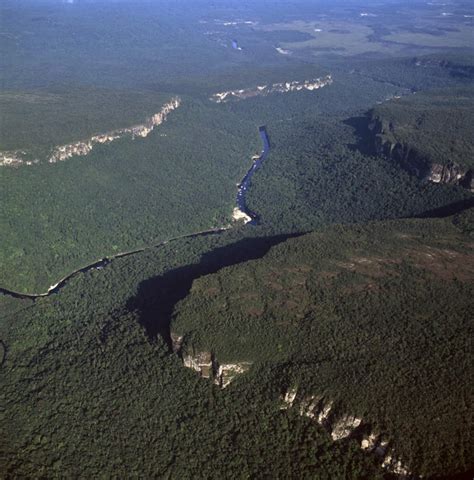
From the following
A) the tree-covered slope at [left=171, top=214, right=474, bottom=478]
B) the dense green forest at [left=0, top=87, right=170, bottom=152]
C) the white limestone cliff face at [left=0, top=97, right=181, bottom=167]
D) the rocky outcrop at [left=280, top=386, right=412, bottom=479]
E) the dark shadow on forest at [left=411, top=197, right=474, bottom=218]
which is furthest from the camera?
the dense green forest at [left=0, top=87, right=170, bottom=152]

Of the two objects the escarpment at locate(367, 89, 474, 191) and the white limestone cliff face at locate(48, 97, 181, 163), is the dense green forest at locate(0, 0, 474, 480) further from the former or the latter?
the white limestone cliff face at locate(48, 97, 181, 163)

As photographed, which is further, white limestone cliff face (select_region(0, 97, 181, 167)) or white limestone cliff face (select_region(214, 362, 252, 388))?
→ white limestone cliff face (select_region(0, 97, 181, 167))

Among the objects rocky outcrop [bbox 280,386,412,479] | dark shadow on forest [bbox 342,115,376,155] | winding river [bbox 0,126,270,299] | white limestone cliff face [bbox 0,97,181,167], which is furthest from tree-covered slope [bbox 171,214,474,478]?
white limestone cliff face [bbox 0,97,181,167]

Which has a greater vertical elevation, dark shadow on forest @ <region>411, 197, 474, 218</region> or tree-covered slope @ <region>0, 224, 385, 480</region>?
dark shadow on forest @ <region>411, 197, 474, 218</region>

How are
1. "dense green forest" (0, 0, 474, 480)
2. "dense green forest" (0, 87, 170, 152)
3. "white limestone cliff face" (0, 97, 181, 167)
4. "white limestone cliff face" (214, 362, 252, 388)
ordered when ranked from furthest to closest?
"dense green forest" (0, 87, 170, 152)
"white limestone cliff face" (0, 97, 181, 167)
"white limestone cliff face" (214, 362, 252, 388)
"dense green forest" (0, 0, 474, 480)

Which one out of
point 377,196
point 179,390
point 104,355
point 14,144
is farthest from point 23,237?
point 377,196

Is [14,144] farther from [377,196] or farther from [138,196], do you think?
[377,196]

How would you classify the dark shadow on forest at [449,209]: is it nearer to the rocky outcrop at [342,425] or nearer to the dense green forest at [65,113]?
the rocky outcrop at [342,425]
